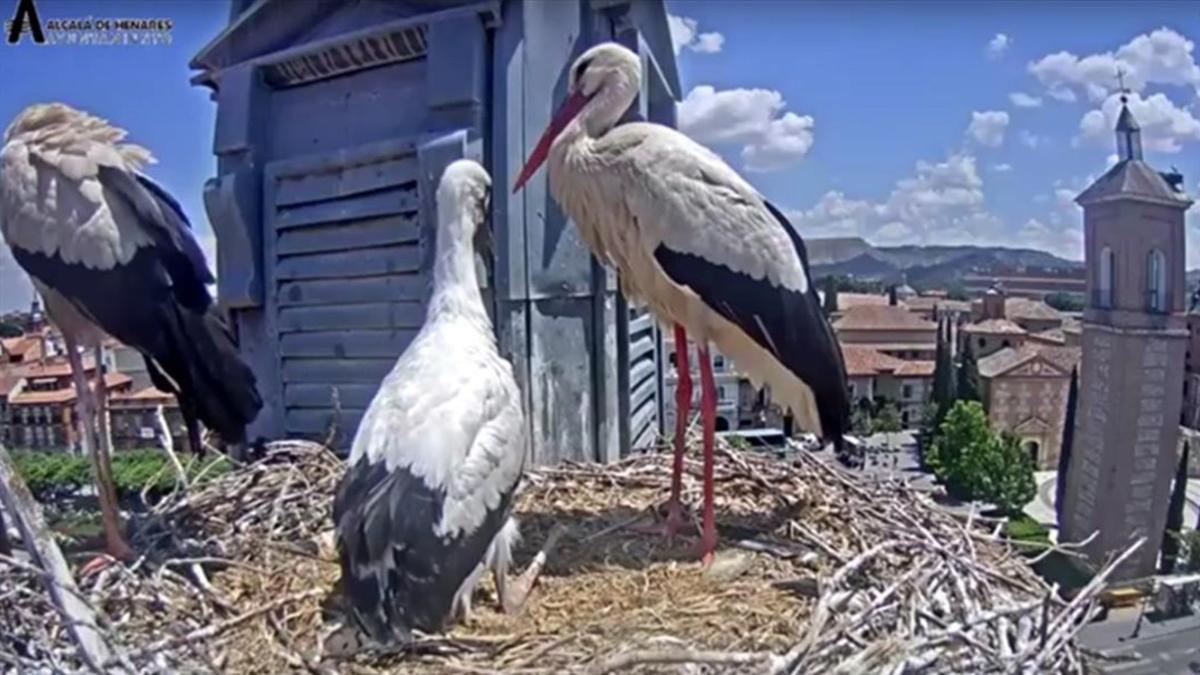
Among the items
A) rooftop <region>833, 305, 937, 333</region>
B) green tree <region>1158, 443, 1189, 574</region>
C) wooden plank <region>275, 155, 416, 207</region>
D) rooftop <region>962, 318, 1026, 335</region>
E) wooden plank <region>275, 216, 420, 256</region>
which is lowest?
green tree <region>1158, 443, 1189, 574</region>

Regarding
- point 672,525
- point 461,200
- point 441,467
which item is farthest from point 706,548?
point 461,200

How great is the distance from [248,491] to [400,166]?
1.79 ft

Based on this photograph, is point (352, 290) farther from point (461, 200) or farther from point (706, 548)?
point (706, 548)

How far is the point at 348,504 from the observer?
0.91 m

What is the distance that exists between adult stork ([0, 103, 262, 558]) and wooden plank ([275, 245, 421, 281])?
0.43ft

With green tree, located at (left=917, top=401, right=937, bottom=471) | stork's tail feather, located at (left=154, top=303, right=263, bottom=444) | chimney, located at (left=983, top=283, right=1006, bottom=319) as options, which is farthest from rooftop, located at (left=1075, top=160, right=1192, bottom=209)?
stork's tail feather, located at (left=154, top=303, right=263, bottom=444)

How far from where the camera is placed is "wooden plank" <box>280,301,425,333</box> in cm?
123

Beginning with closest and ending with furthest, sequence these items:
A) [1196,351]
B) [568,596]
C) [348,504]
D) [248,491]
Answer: [348,504] < [568,596] < [248,491] < [1196,351]

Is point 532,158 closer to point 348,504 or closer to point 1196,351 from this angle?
point 348,504

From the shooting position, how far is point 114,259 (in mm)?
1079

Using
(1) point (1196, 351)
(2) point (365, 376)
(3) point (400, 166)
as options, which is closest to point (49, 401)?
(2) point (365, 376)

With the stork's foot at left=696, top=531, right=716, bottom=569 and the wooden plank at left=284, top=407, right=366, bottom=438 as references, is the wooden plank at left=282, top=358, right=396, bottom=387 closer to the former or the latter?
the wooden plank at left=284, top=407, right=366, bottom=438

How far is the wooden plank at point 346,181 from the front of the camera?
1.20 metres

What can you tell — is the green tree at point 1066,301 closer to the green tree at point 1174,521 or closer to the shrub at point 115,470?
the green tree at point 1174,521
